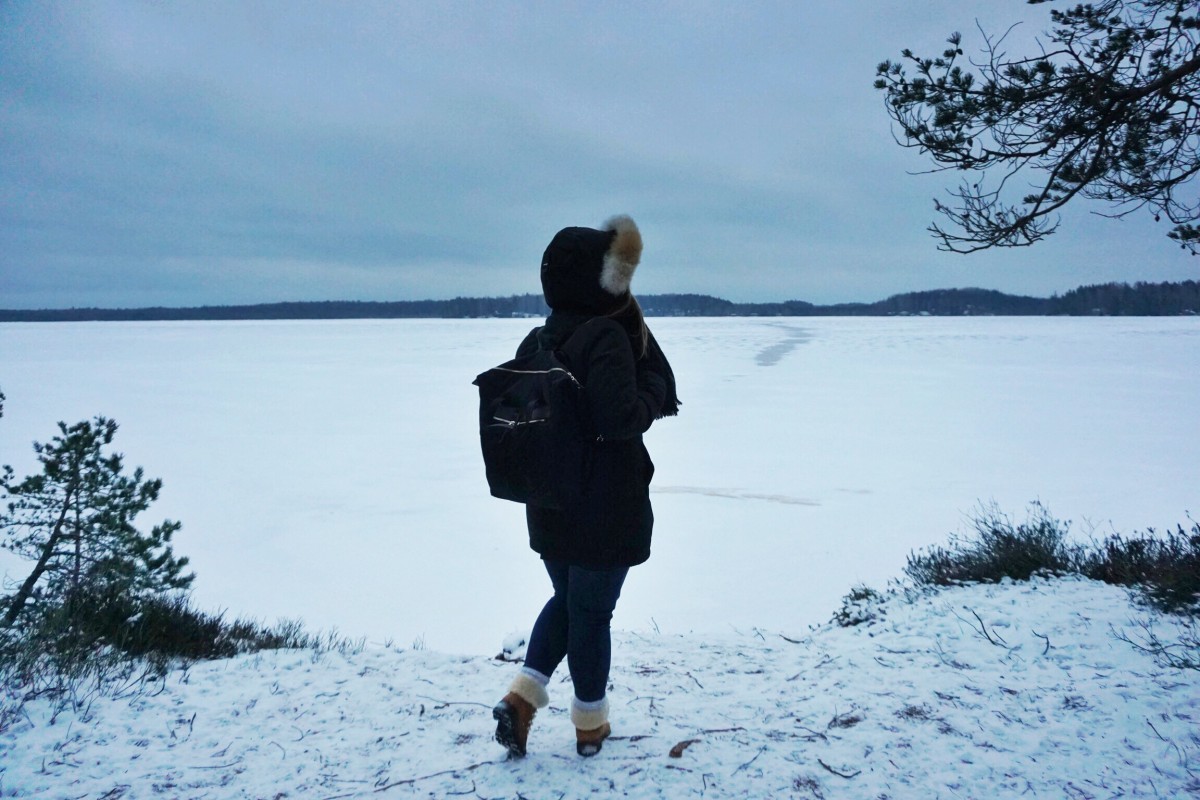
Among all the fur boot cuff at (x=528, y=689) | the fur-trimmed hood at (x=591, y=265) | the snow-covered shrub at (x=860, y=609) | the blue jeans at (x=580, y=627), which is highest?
the fur-trimmed hood at (x=591, y=265)

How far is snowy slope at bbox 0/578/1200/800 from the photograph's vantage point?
2799mm

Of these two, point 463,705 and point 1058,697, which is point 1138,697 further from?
point 463,705

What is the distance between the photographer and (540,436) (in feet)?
8.45

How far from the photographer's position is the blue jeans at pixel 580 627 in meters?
2.70

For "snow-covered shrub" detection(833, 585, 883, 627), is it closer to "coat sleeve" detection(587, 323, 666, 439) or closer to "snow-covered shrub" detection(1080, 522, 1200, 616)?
"snow-covered shrub" detection(1080, 522, 1200, 616)

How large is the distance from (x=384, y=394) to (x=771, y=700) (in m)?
20.2

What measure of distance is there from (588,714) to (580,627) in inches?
16.3

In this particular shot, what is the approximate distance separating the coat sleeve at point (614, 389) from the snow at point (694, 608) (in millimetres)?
1320

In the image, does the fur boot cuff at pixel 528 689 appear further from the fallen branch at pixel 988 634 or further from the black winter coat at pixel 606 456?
the fallen branch at pixel 988 634

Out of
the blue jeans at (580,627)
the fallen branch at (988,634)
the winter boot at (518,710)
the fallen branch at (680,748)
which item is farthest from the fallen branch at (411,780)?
the fallen branch at (988,634)

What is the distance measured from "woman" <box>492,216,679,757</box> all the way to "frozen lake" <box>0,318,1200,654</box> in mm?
3704

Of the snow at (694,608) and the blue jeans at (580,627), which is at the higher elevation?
the blue jeans at (580,627)

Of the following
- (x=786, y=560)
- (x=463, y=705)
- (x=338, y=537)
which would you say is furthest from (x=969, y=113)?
(x=338, y=537)

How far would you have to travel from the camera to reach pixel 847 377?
25.5 m
